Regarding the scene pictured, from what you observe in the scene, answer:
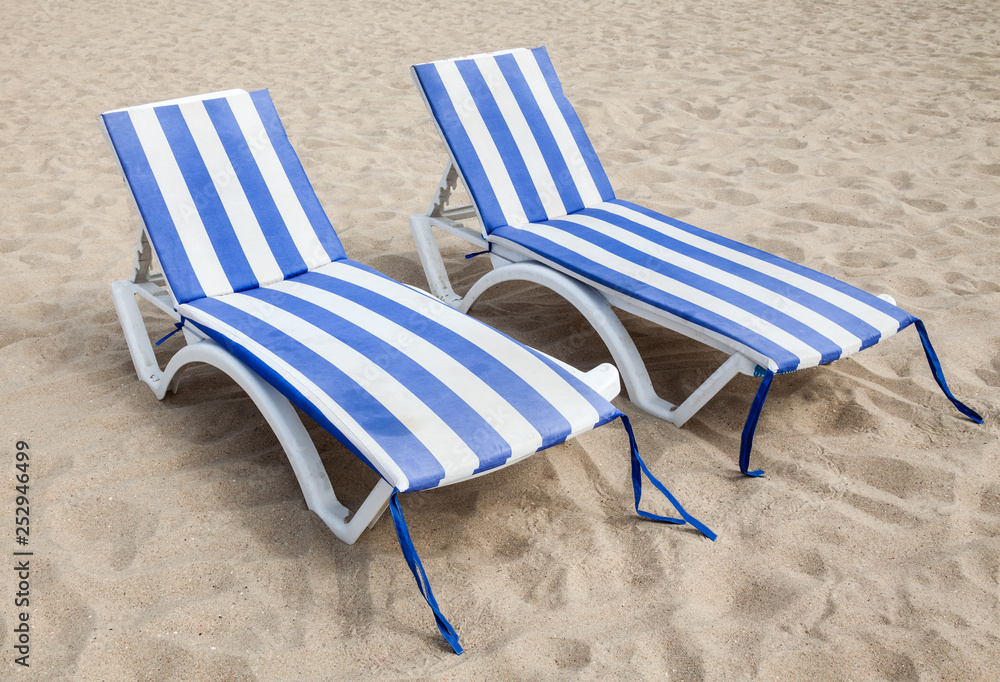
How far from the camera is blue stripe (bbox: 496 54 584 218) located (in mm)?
3408

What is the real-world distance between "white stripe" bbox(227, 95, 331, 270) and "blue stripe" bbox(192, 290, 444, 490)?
0.44m

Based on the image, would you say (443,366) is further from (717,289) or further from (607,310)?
(717,289)

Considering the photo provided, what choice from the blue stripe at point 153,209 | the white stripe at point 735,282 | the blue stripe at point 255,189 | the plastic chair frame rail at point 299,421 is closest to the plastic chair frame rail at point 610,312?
the white stripe at point 735,282

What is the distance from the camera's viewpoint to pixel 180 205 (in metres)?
2.75

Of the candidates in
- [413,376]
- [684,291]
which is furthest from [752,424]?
[413,376]

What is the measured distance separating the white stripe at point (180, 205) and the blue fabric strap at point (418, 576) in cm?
121

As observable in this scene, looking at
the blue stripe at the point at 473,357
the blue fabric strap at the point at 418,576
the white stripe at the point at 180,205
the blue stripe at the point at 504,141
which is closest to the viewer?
the blue fabric strap at the point at 418,576

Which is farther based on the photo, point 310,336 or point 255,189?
point 255,189

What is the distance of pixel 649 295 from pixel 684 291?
12 cm

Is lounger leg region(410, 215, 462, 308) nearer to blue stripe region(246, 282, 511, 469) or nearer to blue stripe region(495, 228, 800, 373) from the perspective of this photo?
blue stripe region(495, 228, 800, 373)

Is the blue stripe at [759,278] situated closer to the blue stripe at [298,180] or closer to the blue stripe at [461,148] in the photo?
the blue stripe at [461,148]

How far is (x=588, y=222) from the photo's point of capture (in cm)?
323

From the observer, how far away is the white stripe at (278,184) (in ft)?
9.50

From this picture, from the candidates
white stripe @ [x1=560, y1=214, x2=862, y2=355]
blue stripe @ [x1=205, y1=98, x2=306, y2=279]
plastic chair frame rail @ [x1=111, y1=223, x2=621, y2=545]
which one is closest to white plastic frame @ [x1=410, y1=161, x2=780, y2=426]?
white stripe @ [x1=560, y1=214, x2=862, y2=355]
